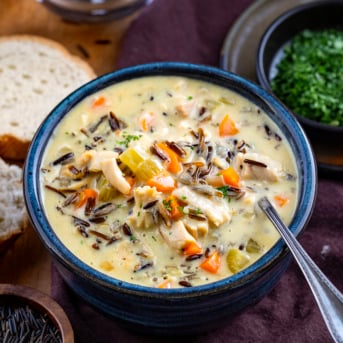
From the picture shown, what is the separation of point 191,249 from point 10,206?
127 centimetres

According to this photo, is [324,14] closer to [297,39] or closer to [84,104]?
[297,39]

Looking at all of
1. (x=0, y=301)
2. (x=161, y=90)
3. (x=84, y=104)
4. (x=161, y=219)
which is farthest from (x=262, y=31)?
(x=0, y=301)

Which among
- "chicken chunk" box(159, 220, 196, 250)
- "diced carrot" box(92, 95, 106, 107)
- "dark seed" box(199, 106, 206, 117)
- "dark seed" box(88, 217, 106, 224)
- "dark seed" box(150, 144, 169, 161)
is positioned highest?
"dark seed" box(199, 106, 206, 117)

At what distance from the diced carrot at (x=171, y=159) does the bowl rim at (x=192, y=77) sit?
0.54 m

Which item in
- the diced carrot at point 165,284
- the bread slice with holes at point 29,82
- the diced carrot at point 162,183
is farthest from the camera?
the bread slice with holes at point 29,82

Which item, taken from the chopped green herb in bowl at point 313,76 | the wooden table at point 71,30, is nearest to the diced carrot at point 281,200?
the chopped green herb in bowl at point 313,76

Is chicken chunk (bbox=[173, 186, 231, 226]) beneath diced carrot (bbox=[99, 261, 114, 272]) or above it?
above

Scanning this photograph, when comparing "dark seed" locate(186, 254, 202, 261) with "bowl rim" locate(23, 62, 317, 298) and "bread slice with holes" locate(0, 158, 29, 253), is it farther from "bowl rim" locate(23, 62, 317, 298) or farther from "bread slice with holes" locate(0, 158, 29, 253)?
"bread slice with holes" locate(0, 158, 29, 253)

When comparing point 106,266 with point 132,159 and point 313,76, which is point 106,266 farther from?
point 313,76

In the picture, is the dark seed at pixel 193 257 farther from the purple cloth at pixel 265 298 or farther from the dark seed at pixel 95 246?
the purple cloth at pixel 265 298

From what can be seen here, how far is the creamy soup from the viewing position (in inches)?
112

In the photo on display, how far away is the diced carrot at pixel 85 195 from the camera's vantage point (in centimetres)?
304

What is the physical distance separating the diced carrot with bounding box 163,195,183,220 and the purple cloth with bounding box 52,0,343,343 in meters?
0.62

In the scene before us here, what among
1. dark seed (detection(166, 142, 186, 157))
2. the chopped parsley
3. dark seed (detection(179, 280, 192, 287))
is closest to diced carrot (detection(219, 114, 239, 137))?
dark seed (detection(166, 142, 186, 157))
